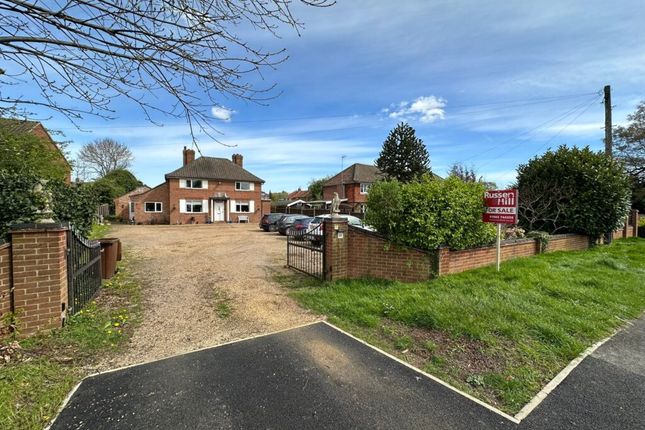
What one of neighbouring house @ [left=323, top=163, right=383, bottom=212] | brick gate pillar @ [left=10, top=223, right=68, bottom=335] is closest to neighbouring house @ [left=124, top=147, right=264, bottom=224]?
neighbouring house @ [left=323, top=163, right=383, bottom=212]

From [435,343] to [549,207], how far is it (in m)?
11.9

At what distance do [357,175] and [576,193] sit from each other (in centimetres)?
2901

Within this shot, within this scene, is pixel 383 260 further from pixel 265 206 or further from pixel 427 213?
pixel 265 206

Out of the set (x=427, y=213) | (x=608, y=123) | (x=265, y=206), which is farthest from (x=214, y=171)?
(x=608, y=123)

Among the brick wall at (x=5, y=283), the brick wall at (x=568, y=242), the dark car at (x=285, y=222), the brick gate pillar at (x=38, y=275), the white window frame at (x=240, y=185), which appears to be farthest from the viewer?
the white window frame at (x=240, y=185)

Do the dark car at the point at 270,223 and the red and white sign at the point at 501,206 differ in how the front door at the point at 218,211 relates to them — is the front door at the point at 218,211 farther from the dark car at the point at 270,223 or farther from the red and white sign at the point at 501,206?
the red and white sign at the point at 501,206

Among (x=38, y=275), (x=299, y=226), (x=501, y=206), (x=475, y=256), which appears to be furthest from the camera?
(x=299, y=226)

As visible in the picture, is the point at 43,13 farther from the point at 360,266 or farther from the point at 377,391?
the point at 360,266

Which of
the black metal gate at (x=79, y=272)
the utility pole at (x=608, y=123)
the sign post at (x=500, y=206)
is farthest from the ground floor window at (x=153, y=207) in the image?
the utility pole at (x=608, y=123)

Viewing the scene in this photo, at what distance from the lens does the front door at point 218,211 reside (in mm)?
33656

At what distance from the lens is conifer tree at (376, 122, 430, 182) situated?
1204 inches

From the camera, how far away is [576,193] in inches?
473

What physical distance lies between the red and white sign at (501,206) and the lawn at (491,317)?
3.75 feet

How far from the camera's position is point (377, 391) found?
2875mm
